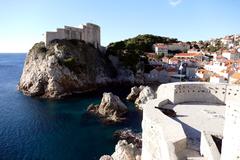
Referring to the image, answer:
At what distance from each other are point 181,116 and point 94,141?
1159 centimetres

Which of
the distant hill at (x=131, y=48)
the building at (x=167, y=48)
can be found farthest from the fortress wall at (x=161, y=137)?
the building at (x=167, y=48)

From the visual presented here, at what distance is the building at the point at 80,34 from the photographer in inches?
2016

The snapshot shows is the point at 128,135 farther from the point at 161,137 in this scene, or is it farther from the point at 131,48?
the point at 131,48

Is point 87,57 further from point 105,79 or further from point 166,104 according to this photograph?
point 166,104

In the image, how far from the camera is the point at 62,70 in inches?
1785

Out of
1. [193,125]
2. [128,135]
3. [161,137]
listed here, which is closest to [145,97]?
[128,135]

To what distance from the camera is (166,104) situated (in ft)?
52.0

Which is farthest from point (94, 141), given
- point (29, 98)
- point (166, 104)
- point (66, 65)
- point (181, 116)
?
point (66, 65)

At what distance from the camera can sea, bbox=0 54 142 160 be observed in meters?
20.5

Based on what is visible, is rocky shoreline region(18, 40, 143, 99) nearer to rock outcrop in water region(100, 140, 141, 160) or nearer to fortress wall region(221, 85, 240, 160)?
rock outcrop in water region(100, 140, 141, 160)

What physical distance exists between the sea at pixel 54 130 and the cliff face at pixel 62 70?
195 inches

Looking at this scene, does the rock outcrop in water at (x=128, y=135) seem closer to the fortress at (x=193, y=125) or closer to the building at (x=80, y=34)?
the fortress at (x=193, y=125)

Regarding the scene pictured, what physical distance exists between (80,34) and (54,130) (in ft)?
113

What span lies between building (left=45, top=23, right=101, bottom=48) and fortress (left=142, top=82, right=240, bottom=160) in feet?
129
